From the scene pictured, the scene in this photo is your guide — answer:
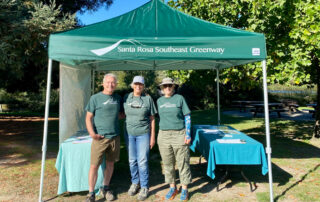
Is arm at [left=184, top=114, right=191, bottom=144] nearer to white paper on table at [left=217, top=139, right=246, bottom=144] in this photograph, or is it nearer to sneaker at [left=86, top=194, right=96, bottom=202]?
white paper on table at [left=217, top=139, right=246, bottom=144]

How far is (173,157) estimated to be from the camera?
3670mm

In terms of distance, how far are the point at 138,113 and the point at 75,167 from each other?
52.5 inches

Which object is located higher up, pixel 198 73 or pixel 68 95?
pixel 198 73

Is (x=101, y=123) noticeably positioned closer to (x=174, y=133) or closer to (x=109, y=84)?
(x=109, y=84)

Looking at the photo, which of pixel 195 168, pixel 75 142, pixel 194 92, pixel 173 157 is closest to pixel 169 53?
pixel 173 157

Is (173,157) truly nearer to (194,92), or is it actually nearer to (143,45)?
(143,45)

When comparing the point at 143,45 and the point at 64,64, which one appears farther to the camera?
the point at 64,64

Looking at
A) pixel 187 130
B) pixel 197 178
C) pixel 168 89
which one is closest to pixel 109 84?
pixel 168 89

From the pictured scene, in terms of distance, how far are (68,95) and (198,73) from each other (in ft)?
14.1

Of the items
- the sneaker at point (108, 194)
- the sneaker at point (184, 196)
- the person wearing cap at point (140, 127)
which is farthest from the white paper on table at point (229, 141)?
the sneaker at point (108, 194)

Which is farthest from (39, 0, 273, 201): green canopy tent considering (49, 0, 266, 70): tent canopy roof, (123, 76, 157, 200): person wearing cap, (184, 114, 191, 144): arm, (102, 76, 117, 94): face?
(184, 114, 191, 144): arm

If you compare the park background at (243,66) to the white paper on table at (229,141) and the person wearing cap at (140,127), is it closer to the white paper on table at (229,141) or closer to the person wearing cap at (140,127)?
the white paper on table at (229,141)

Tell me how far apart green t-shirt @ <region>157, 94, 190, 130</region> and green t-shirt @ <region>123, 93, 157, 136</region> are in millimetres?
193

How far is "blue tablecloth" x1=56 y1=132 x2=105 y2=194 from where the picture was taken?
12.2 ft
